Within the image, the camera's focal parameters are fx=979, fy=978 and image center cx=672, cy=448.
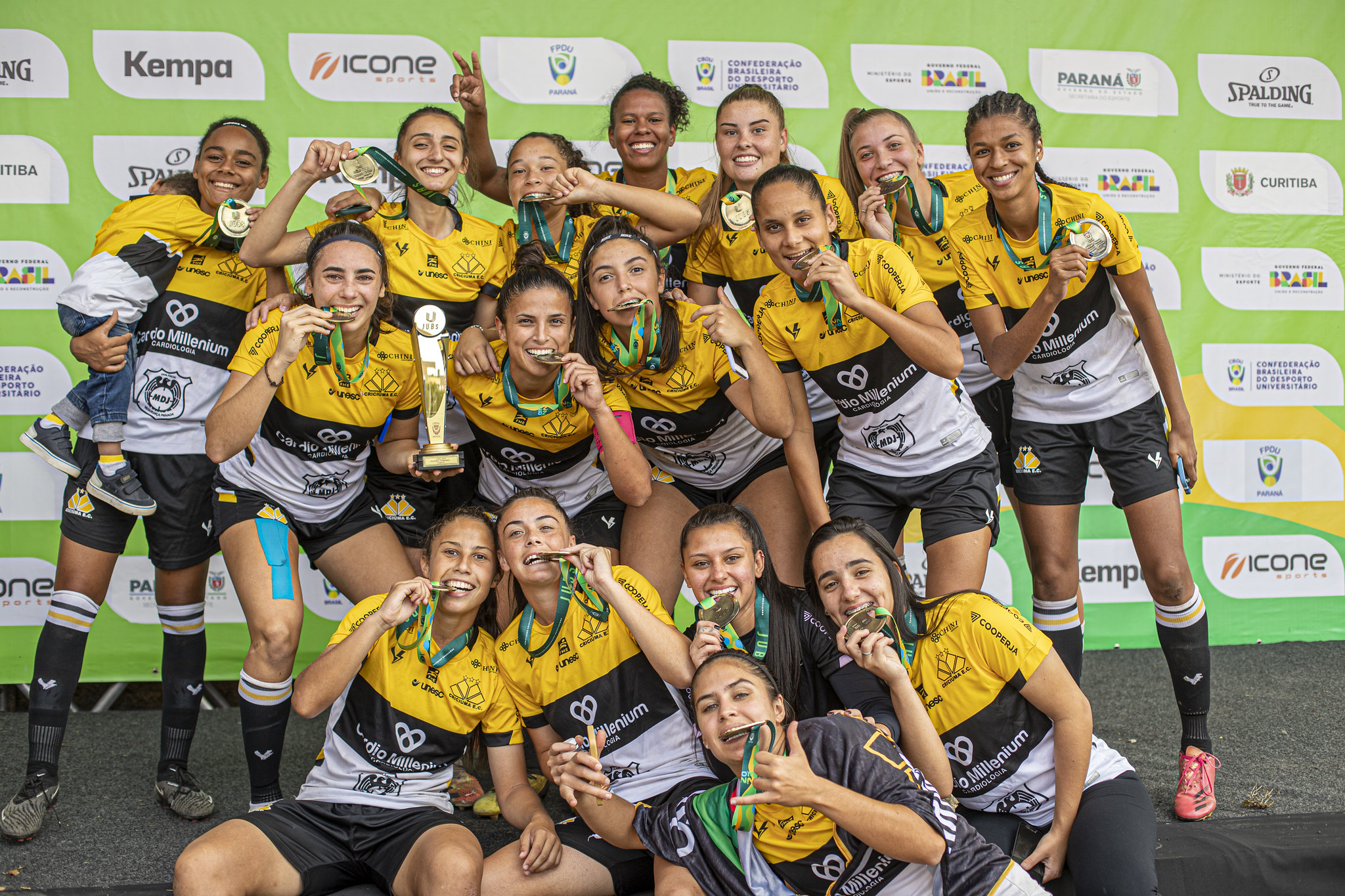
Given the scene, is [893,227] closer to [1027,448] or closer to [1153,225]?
[1027,448]

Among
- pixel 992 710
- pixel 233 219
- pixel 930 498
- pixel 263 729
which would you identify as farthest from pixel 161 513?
pixel 992 710

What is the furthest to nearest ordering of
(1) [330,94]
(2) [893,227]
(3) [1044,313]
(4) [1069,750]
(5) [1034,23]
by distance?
1. (5) [1034,23]
2. (1) [330,94]
3. (2) [893,227]
4. (3) [1044,313]
5. (4) [1069,750]

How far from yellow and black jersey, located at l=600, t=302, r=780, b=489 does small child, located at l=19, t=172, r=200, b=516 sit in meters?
1.50

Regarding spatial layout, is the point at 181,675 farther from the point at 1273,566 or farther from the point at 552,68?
the point at 1273,566

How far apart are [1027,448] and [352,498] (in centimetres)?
212

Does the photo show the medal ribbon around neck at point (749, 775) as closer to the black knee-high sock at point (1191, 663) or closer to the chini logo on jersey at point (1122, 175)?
the black knee-high sock at point (1191, 663)

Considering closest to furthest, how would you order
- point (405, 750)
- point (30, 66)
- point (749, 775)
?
1. point (749, 775)
2. point (405, 750)
3. point (30, 66)

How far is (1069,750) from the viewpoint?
2246mm

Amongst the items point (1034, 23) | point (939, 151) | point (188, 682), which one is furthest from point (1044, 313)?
point (188, 682)

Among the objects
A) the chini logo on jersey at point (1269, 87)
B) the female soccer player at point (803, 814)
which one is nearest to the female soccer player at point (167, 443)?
the female soccer player at point (803, 814)

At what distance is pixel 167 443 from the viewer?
3.12 meters

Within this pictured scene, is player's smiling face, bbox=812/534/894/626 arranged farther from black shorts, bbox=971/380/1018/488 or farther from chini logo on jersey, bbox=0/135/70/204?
chini logo on jersey, bbox=0/135/70/204

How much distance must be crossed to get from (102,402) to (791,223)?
2.16 metres

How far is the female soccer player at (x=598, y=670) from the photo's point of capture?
2.37 meters
